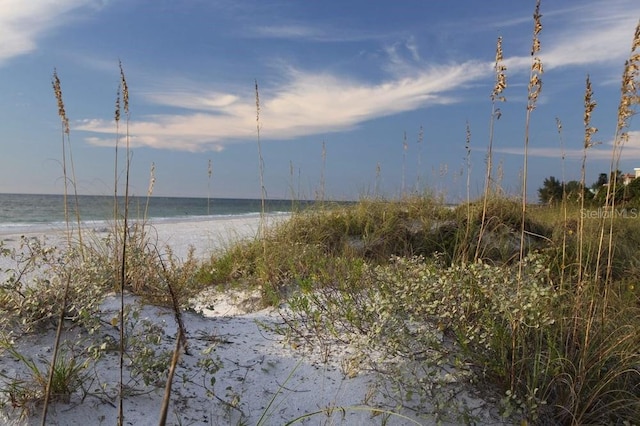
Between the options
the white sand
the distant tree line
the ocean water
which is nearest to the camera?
the white sand

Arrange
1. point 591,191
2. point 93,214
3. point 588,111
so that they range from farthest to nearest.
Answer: point 93,214 < point 591,191 < point 588,111

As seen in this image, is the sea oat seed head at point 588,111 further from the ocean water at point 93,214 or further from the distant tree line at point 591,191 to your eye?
the distant tree line at point 591,191

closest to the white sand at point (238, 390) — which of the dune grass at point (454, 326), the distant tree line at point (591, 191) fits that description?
the dune grass at point (454, 326)

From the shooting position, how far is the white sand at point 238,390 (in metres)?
2.43

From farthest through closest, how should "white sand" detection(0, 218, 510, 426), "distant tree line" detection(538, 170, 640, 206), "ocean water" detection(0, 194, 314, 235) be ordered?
"distant tree line" detection(538, 170, 640, 206) < "ocean water" detection(0, 194, 314, 235) < "white sand" detection(0, 218, 510, 426)

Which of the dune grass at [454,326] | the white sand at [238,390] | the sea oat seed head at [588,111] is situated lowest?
the white sand at [238,390]

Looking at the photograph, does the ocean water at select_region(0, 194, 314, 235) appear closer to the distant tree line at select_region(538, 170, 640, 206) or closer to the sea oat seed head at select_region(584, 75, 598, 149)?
the sea oat seed head at select_region(584, 75, 598, 149)

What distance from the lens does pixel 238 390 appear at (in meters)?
2.74

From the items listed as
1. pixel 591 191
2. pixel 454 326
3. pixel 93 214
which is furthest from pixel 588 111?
pixel 93 214

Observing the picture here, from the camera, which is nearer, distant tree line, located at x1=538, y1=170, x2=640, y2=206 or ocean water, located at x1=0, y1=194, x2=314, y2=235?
ocean water, located at x1=0, y1=194, x2=314, y2=235

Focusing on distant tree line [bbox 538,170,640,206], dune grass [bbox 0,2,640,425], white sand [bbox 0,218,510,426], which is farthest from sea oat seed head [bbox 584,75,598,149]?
distant tree line [bbox 538,170,640,206]

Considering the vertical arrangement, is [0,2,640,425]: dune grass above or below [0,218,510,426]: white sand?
above

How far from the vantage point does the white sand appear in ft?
7.98

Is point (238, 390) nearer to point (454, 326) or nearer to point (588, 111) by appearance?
point (454, 326)
